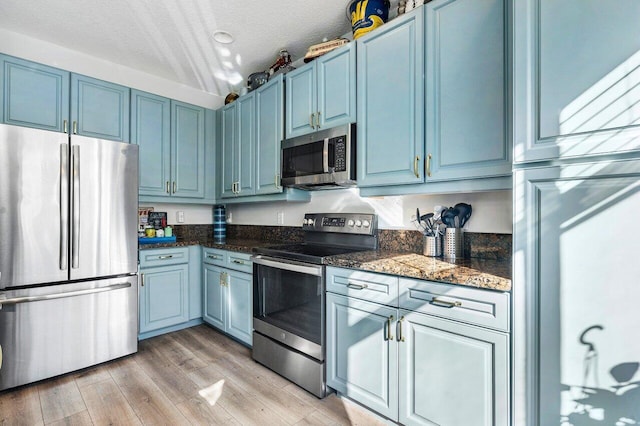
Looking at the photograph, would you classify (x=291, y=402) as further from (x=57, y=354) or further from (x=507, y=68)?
(x=507, y=68)

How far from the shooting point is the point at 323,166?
2168mm

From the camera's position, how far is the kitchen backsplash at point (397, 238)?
1700 millimetres

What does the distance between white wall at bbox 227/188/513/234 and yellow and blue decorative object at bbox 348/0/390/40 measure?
44.8 inches

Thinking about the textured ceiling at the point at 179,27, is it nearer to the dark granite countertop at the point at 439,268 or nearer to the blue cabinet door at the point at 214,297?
the dark granite countertop at the point at 439,268

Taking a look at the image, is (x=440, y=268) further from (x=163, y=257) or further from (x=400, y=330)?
(x=163, y=257)

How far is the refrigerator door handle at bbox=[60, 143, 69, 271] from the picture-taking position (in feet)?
6.93

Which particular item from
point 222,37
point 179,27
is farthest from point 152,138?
point 222,37

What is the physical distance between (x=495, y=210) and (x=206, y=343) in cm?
253

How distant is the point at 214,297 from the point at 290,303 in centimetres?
116

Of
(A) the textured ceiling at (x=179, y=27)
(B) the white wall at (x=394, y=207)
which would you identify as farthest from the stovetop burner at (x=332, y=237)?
(A) the textured ceiling at (x=179, y=27)

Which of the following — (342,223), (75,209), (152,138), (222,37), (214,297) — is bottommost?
(214,297)

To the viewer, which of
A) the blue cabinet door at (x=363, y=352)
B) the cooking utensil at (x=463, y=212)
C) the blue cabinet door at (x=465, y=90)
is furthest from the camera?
the cooking utensil at (x=463, y=212)

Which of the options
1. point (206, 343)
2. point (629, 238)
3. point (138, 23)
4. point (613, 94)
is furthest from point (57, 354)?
point (613, 94)

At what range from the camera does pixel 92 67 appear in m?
2.93
